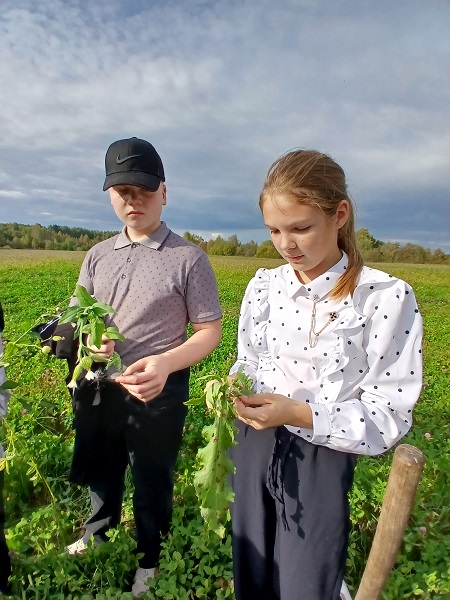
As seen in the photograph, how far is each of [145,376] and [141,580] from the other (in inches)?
46.0

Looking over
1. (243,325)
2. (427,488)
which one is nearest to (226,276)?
(427,488)

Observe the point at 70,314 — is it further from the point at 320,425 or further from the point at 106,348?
the point at 320,425

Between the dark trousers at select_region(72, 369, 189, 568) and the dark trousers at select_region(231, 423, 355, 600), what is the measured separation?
478 mm

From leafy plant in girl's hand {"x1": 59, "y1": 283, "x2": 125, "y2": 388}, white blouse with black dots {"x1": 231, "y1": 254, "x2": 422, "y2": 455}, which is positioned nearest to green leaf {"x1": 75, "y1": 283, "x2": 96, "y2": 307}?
leafy plant in girl's hand {"x1": 59, "y1": 283, "x2": 125, "y2": 388}

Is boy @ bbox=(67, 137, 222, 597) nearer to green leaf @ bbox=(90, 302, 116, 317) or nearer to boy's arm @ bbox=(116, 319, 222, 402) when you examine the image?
boy's arm @ bbox=(116, 319, 222, 402)

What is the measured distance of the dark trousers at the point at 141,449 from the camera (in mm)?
1883

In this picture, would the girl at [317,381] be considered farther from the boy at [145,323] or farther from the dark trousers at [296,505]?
the boy at [145,323]

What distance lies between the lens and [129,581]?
2168 millimetres

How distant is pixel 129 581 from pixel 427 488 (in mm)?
1776

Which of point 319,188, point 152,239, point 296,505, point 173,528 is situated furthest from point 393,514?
point 173,528

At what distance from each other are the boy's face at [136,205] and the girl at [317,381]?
564mm

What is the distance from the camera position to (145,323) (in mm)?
1799

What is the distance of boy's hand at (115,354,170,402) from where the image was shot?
1587 millimetres

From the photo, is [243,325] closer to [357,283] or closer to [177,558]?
[357,283]
